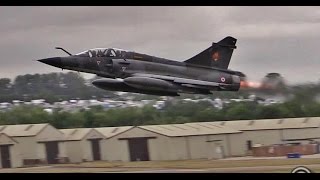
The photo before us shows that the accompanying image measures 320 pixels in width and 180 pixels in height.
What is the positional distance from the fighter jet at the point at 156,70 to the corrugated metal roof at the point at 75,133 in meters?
0.40

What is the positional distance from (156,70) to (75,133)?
2.85 ft

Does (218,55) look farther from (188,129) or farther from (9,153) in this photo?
(9,153)

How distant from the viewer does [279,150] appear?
538 centimetres

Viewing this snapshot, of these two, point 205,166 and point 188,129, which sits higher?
point 188,129

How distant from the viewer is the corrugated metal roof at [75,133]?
5391mm

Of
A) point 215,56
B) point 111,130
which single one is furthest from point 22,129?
point 215,56

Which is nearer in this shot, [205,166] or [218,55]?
[205,166]

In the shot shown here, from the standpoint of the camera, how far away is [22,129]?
5.33m

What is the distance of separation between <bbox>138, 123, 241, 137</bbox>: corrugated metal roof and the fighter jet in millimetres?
285

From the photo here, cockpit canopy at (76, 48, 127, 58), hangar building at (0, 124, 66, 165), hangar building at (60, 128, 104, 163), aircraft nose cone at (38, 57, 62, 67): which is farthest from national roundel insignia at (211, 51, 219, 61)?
hangar building at (0, 124, 66, 165)

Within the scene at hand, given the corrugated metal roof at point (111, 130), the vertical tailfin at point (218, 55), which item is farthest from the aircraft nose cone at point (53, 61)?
the vertical tailfin at point (218, 55)

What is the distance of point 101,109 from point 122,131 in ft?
0.85

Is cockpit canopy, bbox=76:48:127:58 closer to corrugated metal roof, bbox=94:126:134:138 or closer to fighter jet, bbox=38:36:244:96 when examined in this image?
fighter jet, bbox=38:36:244:96

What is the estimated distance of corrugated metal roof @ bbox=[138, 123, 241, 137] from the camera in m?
5.40
